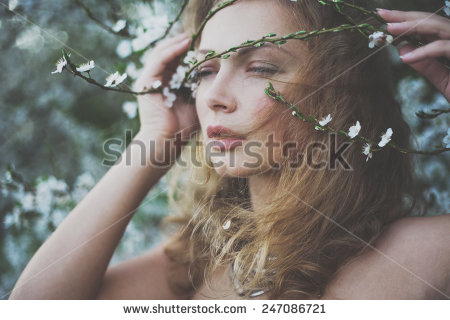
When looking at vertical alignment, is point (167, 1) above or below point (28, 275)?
Answer: above

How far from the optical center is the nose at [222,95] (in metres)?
1.01

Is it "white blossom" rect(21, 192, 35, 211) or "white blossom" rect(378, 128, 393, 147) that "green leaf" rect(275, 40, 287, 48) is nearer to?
"white blossom" rect(378, 128, 393, 147)

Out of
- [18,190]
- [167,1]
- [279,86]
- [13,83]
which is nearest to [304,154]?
[279,86]

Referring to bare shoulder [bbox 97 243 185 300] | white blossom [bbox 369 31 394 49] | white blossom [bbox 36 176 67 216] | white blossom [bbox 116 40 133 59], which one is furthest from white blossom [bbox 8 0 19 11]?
white blossom [bbox 369 31 394 49]

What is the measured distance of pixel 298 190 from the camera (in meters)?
1.06

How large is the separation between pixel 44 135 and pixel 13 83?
0.28 m

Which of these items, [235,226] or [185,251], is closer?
[235,226]

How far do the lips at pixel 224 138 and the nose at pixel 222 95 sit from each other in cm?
6

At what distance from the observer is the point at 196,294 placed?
4.12 ft

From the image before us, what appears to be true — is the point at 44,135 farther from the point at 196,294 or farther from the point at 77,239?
the point at 196,294

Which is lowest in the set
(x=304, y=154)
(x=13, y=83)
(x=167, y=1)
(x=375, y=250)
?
(x=375, y=250)

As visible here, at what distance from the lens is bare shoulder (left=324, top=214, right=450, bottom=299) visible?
877 mm

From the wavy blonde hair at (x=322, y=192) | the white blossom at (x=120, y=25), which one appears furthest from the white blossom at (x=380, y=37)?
the white blossom at (x=120, y=25)

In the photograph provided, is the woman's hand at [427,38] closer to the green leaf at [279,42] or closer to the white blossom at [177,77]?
the green leaf at [279,42]
